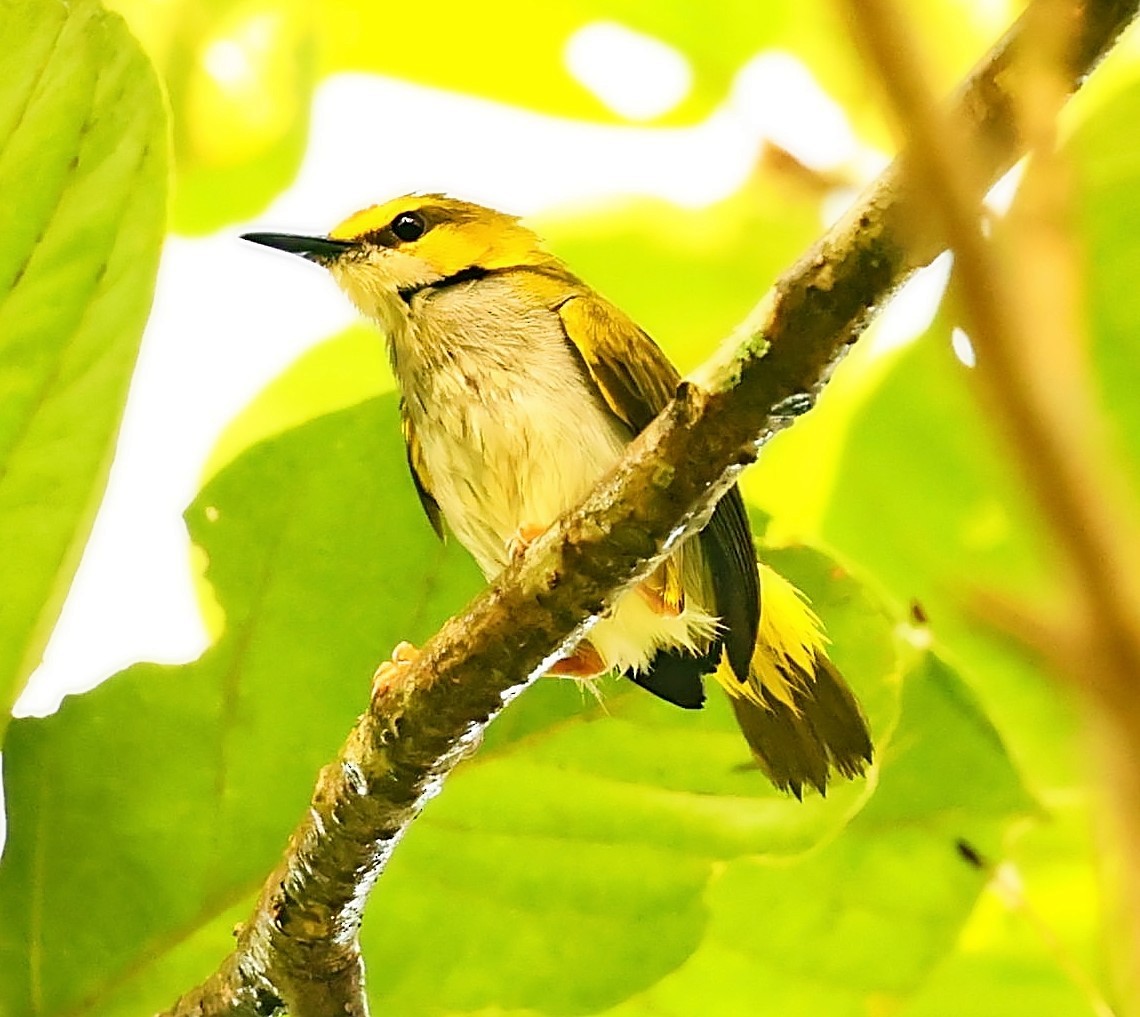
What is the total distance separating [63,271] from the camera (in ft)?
2.22

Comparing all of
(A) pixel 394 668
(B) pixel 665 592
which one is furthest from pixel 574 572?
(B) pixel 665 592

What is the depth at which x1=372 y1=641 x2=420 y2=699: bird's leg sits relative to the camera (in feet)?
1.80

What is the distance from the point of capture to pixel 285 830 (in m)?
0.72

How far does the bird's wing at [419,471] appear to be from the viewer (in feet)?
2.58

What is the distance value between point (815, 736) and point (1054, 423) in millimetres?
658

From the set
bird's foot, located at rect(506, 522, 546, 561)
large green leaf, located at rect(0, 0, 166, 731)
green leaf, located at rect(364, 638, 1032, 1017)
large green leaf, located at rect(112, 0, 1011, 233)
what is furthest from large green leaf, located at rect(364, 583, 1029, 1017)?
large green leaf, located at rect(112, 0, 1011, 233)

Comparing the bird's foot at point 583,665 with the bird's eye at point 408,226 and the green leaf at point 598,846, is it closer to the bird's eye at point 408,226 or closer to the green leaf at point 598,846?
the green leaf at point 598,846

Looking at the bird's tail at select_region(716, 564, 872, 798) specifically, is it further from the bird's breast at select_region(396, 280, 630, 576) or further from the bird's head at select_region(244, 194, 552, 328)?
the bird's head at select_region(244, 194, 552, 328)

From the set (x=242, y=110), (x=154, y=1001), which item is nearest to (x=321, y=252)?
(x=242, y=110)

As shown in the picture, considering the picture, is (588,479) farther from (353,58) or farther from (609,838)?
(353,58)

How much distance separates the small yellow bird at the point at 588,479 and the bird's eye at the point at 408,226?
6 centimetres

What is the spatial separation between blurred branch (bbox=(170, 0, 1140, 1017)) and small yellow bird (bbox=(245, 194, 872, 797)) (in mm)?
164

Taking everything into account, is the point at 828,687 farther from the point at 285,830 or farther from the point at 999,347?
the point at 999,347

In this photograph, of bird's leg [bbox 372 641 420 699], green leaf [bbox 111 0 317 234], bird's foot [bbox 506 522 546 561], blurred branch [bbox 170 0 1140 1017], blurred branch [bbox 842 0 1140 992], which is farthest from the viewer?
green leaf [bbox 111 0 317 234]
